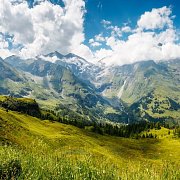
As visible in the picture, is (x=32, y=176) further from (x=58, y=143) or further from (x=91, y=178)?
(x=58, y=143)

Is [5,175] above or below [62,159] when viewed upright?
below

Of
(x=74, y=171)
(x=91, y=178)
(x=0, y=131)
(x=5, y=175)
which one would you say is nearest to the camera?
(x=91, y=178)

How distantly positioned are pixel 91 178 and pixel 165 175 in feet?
11.9

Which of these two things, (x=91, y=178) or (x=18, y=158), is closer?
(x=91, y=178)

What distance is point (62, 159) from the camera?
17375 mm

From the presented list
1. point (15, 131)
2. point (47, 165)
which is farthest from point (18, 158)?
point (15, 131)

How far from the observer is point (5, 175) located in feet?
53.4

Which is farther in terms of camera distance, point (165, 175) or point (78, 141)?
point (78, 141)

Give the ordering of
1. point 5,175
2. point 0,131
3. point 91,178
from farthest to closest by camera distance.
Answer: point 0,131 → point 5,175 → point 91,178

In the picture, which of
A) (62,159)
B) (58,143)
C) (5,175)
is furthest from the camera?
(58,143)

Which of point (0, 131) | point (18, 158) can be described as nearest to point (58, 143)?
point (0, 131)

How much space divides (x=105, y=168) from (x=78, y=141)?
113 m

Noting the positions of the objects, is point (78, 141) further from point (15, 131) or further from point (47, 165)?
point (47, 165)

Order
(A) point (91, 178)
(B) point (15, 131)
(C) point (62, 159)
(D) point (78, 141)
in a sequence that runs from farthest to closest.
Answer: (D) point (78, 141) < (B) point (15, 131) < (C) point (62, 159) < (A) point (91, 178)
